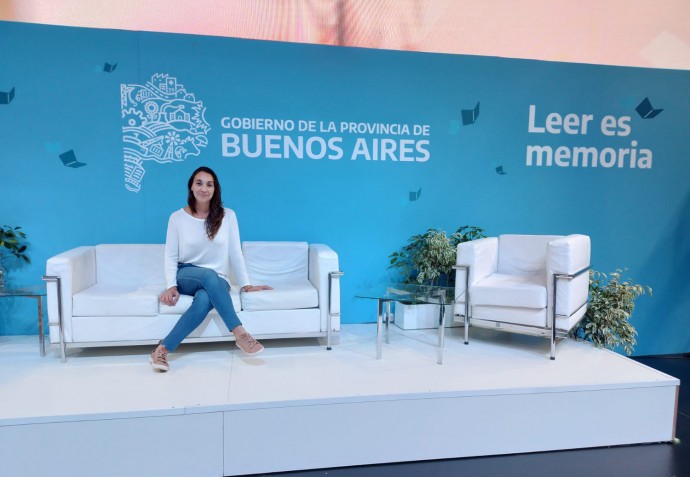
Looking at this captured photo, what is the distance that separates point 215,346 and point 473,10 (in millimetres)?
4158

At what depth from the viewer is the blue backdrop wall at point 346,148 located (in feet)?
12.7

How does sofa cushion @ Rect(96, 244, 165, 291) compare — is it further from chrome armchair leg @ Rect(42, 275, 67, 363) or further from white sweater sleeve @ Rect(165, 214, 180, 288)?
chrome armchair leg @ Rect(42, 275, 67, 363)

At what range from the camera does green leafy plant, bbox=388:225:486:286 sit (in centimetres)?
409

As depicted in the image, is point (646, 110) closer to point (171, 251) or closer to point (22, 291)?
point (171, 251)

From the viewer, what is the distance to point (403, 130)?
14.4 feet

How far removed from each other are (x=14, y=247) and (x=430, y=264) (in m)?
3.58

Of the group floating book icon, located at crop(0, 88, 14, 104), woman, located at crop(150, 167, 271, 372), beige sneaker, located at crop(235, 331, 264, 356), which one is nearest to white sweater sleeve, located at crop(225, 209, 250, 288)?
woman, located at crop(150, 167, 271, 372)

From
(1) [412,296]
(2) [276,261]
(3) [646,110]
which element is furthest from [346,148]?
(3) [646,110]

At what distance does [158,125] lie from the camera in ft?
13.1

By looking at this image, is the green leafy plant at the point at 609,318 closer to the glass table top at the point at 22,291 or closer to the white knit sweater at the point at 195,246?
the white knit sweater at the point at 195,246

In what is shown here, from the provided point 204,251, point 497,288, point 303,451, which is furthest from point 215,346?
point 497,288

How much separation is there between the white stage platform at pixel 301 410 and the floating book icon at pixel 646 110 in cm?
286

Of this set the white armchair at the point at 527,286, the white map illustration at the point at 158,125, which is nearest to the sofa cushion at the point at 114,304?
the white map illustration at the point at 158,125

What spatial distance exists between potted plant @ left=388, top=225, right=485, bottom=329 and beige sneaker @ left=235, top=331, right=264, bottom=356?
4.95 feet
